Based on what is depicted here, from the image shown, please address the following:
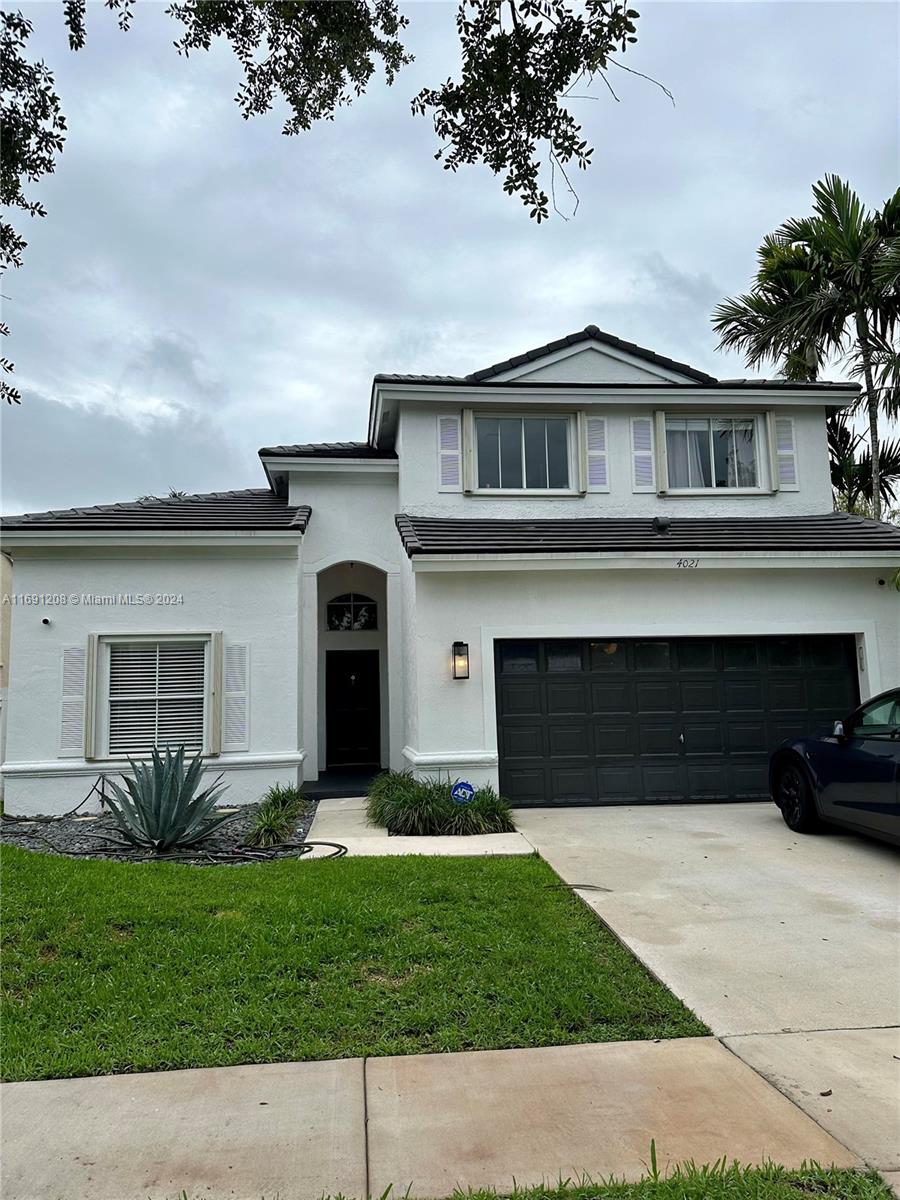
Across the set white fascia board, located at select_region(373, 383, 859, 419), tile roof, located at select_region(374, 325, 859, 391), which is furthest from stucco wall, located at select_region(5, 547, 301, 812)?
tile roof, located at select_region(374, 325, 859, 391)

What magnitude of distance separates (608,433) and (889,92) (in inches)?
288

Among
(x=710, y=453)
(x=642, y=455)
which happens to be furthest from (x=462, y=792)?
(x=710, y=453)

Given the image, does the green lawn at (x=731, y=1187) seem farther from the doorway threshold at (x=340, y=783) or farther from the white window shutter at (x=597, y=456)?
the white window shutter at (x=597, y=456)

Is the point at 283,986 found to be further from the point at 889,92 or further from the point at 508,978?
the point at 889,92

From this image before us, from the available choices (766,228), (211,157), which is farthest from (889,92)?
(766,228)

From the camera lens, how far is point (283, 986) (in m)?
4.40

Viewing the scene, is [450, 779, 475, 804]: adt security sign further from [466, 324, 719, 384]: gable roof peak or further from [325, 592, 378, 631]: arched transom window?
[466, 324, 719, 384]: gable roof peak

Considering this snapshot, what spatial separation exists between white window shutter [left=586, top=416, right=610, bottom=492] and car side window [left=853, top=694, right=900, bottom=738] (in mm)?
6185

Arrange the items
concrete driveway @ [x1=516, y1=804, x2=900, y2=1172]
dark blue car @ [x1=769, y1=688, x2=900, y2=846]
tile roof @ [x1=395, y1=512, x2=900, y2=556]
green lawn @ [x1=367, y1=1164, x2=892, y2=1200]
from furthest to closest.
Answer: tile roof @ [x1=395, y1=512, x2=900, y2=556], dark blue car @ [x1=769, y1=688, x2=900, y2=846], concrete driveway @ [x1=516, y1=804, x2=900, y2=1172], green lawn @ [x1=367, y1=1164, x2=892, y2=1200]

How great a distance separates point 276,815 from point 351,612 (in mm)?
6331

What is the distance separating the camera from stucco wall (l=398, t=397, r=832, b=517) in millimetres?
12688

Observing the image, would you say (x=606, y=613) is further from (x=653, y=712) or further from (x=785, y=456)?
(x=785, y=456)

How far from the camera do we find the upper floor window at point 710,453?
1348 centimetres

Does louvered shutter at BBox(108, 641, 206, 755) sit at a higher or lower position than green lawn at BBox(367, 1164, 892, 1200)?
higher
